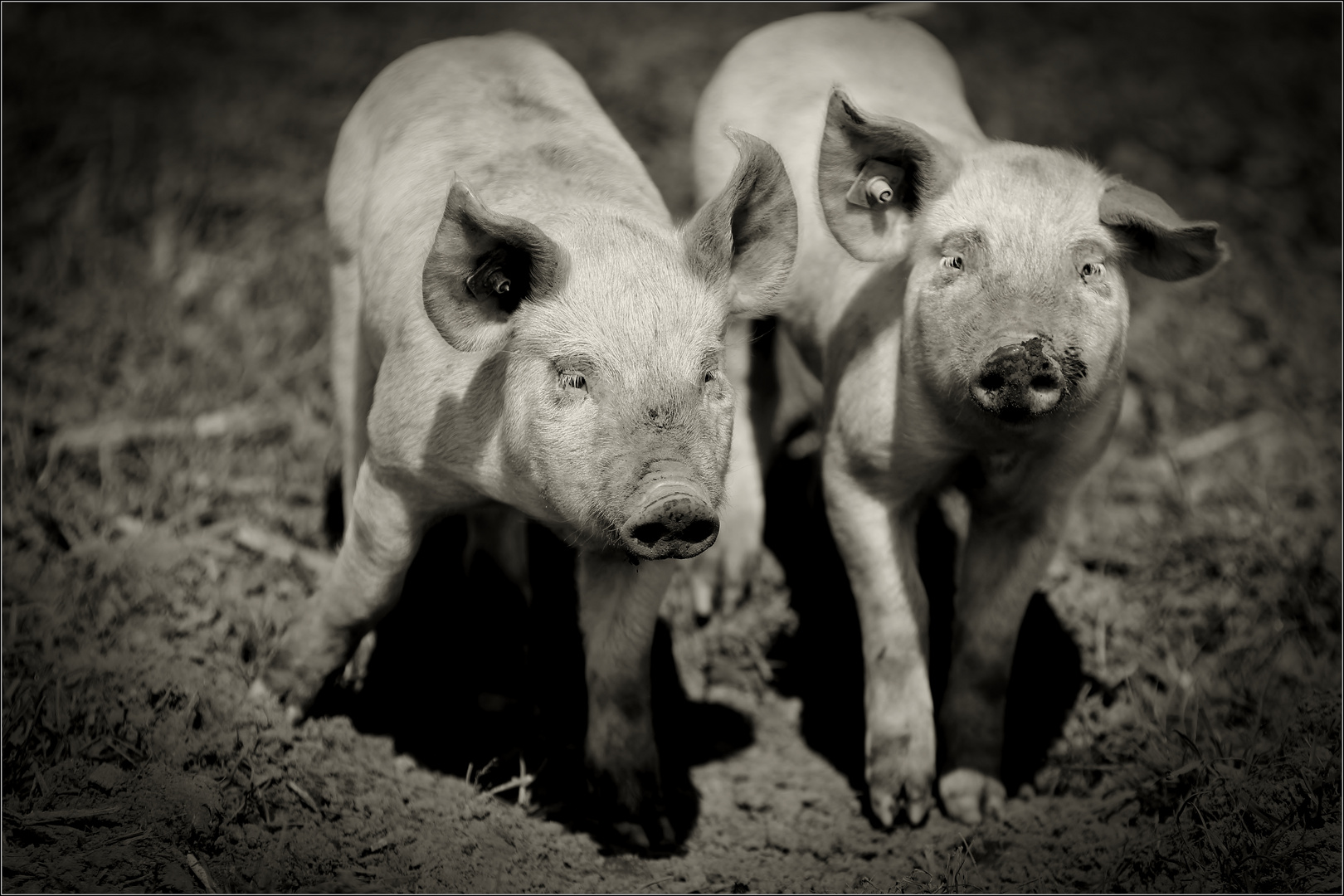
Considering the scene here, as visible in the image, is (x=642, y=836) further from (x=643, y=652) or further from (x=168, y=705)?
(x=168, y=705)

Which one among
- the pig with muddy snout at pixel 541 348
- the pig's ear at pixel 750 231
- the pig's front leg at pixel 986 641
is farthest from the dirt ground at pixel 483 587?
the pig's ear at pixel 750 231

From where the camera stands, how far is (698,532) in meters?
3.51

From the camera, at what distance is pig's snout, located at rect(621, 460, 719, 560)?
3.46 m

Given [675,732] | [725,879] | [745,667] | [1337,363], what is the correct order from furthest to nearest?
[1337,363], [745,667], [675,732], [725,879]

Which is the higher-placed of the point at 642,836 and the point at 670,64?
the point at 670,64

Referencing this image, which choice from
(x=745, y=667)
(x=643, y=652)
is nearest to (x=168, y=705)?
(x=643, y=652)

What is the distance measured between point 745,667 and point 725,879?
1.30 metres

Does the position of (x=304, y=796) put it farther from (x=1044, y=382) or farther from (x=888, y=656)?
(x=1044, y=382)

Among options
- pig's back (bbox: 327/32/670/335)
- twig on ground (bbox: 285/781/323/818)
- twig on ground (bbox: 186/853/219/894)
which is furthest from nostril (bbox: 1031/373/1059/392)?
twig on ground (bbox: 186/853/219/894)

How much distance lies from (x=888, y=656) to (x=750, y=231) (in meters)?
1.58

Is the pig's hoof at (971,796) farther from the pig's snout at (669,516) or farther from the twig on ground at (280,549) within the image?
the twig on ground at (280,549)

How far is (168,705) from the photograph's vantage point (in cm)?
445

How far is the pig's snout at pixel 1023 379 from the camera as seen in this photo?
153 inches

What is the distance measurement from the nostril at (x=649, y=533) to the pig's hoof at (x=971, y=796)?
190 cm
